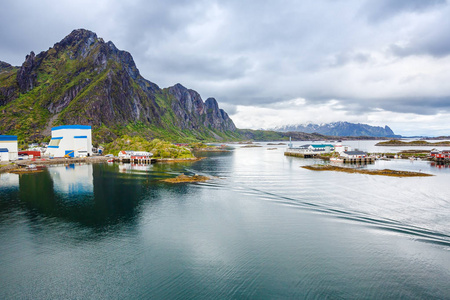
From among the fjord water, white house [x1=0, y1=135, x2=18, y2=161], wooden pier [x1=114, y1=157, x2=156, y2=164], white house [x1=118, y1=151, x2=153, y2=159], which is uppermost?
white house [x1=0, y1=135, x2=18, y2=161]

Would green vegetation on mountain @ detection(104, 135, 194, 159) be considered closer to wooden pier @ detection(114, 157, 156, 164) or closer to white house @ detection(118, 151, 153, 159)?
white house @ detection(118, 151, 153, 159)

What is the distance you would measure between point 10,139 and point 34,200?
81615mm

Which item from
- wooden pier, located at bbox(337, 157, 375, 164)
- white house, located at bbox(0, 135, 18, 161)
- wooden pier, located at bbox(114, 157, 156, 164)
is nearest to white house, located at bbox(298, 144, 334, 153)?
wooden pier, located at bbox(337, 157, 375, 164)

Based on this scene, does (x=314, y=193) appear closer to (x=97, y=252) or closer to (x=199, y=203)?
(x=199, y=203)

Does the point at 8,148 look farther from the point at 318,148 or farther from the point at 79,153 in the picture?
the point at 318,148

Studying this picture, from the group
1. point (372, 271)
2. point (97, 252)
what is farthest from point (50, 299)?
point (372, 271)

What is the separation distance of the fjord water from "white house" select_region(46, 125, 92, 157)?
7726 cm

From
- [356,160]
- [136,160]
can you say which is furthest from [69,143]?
[356,160]

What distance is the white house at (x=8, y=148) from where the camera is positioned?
319 ft

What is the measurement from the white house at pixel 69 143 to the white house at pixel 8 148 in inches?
609

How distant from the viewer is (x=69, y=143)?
117812mm

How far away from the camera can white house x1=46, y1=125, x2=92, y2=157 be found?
117m

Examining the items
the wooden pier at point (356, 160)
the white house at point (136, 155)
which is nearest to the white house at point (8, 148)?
the white house at point (136, 155)

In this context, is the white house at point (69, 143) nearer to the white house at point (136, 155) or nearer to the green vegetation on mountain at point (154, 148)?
the green vegetation on mountain at point (154, 148)
